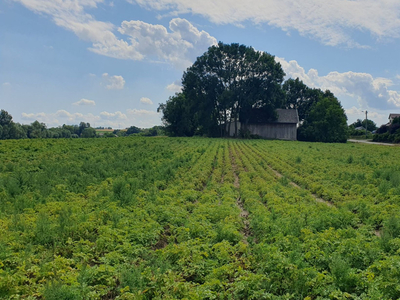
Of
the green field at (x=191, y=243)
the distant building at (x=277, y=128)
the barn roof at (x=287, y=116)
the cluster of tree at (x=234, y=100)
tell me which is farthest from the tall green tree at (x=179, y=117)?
the green field at (x=191, y=243)

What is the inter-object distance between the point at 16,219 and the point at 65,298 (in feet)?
14.6

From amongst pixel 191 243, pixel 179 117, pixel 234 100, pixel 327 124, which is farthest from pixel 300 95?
pixel 191 243

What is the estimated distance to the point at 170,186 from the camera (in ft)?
43.8

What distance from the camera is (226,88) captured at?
195 feet

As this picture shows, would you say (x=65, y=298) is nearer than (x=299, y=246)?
Yes

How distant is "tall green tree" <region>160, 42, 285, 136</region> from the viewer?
57500 mm

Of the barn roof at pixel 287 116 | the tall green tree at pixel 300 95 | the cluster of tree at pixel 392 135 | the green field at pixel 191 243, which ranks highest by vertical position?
the tall green tree at pixel 300 95

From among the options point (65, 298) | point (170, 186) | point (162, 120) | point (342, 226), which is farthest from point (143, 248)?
point (162, 120)

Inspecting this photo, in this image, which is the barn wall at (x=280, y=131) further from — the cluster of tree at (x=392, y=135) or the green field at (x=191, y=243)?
the green field at (x=191, y=243)

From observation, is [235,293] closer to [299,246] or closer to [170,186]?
[299,246]

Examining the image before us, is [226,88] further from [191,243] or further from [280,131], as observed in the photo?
[191,243]

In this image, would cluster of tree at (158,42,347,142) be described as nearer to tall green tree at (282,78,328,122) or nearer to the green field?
tall green tree at (282,78,328,122)

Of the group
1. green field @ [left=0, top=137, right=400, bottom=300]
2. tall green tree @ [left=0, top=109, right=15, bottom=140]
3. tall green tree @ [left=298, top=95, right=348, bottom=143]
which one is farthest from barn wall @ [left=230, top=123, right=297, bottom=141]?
tall green tree @ [left=0, top=109, right=15, bottom=140]

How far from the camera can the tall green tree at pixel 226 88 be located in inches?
2264
